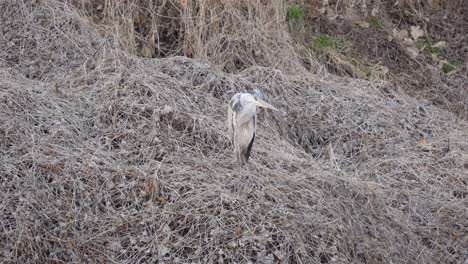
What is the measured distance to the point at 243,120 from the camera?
4742mm

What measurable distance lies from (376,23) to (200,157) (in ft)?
10.2

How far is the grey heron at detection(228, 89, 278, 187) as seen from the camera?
4707 mm

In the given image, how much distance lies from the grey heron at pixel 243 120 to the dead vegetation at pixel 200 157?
0.70 ft

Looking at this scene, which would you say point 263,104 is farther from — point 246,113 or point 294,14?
point 294,14

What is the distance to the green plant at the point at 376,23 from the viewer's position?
7.54 metres

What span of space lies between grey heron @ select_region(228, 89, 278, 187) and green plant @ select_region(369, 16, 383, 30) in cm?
303

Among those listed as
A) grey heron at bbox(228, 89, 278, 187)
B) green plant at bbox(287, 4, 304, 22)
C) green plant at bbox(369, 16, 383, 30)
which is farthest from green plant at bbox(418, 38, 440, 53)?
grey heron at bbox(228, 89, 278, 187)

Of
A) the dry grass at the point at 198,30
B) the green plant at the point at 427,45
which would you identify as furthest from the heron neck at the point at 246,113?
the green plant at the point at 427,45

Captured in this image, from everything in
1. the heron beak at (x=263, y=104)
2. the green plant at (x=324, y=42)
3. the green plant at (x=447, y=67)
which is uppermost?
the heron beak at (x=263, y=104)

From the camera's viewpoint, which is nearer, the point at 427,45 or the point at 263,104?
the point at 263,104

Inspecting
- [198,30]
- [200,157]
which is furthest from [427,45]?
[200,157]

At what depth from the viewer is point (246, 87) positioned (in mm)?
6035

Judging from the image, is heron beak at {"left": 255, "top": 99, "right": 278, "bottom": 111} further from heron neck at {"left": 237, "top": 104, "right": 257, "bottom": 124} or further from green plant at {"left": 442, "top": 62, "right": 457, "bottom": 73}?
green plant at {"left": 442, "top": 62, "right": 457, "bottom": 73}

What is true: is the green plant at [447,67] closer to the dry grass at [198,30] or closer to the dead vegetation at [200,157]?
the dead vegetation at [200,157]
